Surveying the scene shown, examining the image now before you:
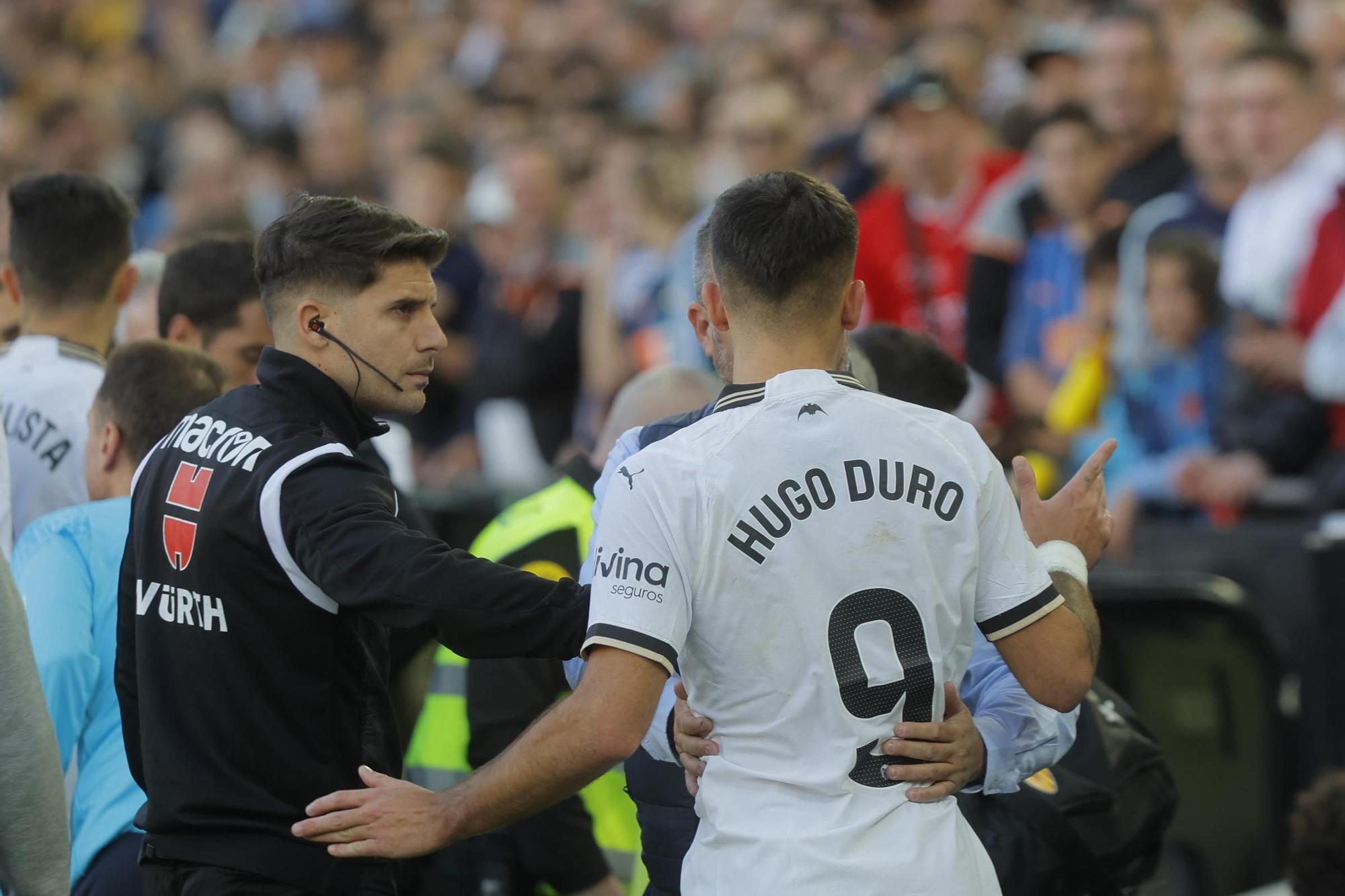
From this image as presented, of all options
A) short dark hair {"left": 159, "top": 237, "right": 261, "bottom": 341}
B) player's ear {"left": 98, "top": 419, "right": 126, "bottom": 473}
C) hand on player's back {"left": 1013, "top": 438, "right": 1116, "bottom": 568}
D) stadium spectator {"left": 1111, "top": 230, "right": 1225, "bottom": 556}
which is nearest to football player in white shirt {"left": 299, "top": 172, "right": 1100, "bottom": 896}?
hand on player's back {"left": 1013, "top": 438, "right": 1116, "bottom": 568}

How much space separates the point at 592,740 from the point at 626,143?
24.5ft

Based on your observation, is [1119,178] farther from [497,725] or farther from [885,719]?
[885,719]

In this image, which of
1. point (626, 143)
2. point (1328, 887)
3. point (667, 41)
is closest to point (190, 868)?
point (1328, 887)

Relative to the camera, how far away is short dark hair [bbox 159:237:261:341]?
4.67m

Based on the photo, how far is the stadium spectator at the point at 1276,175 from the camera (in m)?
7.48

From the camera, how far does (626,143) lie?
10.0m

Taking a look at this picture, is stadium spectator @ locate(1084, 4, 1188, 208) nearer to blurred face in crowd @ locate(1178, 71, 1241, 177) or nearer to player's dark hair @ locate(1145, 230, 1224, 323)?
blurred face in crowd @ locate(1178, 71, 1241, 177)

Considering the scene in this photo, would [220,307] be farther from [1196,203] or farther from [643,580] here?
[1196,203]

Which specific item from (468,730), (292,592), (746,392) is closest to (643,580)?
(746,392)

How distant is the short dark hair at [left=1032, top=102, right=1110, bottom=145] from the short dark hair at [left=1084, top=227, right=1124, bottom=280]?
1.77 feet

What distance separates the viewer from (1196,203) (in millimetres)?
8086

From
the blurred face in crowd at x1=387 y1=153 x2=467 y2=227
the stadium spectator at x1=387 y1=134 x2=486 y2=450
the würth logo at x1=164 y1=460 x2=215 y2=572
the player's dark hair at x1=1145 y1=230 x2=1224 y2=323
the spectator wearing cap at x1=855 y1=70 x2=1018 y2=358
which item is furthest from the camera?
the blurred face in crowd at x1=387 y1=153 x2=467 y2=227

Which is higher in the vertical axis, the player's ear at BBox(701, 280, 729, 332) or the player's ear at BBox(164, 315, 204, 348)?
the player's ear at BBox(701, 280, 729, 332)

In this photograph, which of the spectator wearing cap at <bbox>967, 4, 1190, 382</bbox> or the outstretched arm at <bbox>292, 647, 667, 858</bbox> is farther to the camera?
the spectator wearing cap at <bbox>967, 4, 1190, 382</bbox>
